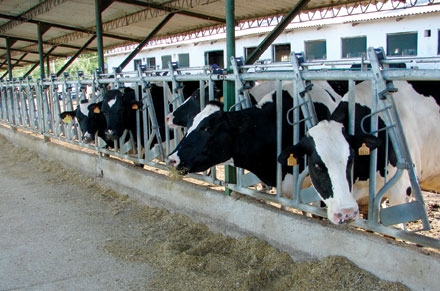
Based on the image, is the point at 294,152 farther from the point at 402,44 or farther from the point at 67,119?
the point at 402,44

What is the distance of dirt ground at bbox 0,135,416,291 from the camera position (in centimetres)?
362

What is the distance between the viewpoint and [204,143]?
170 inches

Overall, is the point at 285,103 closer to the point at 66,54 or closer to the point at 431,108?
the point at 431,108

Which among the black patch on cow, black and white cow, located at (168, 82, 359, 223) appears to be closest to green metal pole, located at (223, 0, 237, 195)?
black and white cow, located at (168, 82, 359, 223)

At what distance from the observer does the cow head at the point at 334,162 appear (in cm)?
323

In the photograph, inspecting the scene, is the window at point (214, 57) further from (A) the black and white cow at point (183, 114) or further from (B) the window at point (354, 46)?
(A) the black and white cow at point (183, 114)

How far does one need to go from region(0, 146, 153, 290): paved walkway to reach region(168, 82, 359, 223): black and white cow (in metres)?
1.12

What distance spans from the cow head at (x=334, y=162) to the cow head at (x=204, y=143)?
3.11 ft

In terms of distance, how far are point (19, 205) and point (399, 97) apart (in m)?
5.15

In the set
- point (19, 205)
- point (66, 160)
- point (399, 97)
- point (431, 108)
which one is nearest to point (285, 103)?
point (399, 97)

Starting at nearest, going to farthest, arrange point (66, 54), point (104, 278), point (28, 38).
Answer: point (104, 278)
point (28, 38)
point (66, 54)

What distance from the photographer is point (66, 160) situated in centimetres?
910

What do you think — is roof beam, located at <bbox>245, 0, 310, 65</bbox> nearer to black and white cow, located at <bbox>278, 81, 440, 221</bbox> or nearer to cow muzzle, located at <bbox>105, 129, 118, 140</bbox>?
cow muzzle, located at <bbox>105, 129, 118, 140</bbox>

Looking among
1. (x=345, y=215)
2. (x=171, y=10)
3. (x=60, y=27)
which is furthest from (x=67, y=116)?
(x=345, y=215)
